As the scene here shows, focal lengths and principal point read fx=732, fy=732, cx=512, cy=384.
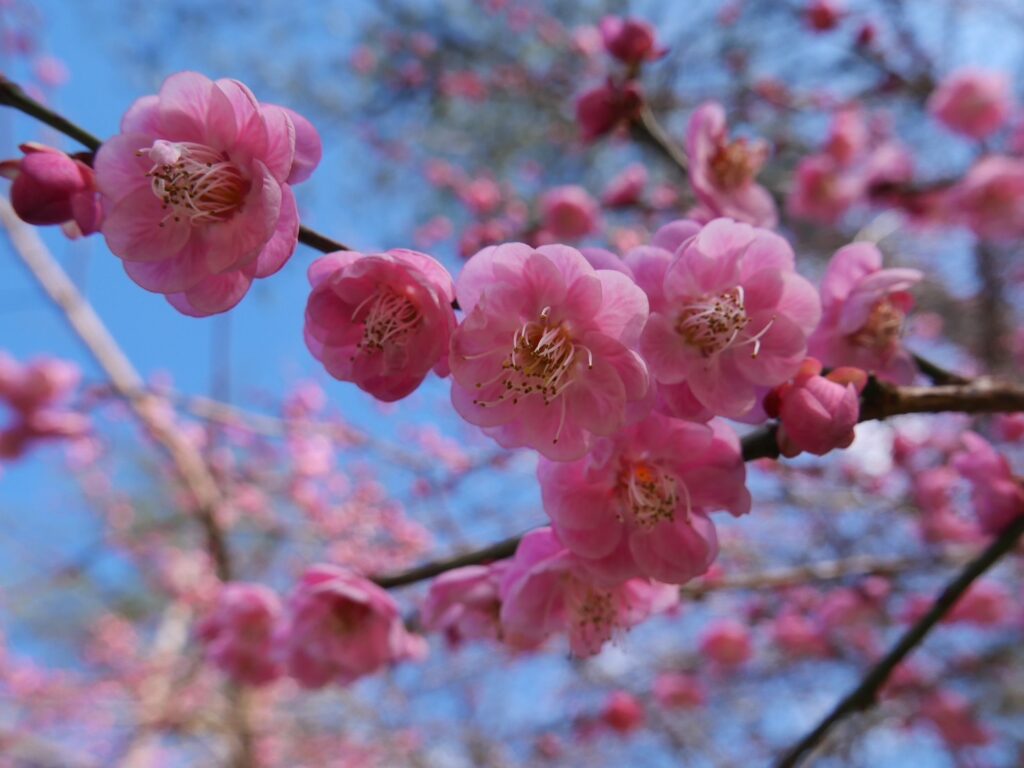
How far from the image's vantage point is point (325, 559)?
14.0 ft

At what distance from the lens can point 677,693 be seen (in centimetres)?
309

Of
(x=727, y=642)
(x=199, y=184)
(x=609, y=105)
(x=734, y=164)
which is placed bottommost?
(x=727, y=642)

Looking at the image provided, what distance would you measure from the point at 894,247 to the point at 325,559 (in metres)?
4.16

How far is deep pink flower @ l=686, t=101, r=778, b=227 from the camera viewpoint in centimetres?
130

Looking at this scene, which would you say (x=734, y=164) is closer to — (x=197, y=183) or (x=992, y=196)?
(x=197, y=183)

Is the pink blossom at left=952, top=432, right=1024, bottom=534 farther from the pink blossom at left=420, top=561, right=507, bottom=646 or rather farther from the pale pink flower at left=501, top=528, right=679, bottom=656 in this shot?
the pink blossom at left=420, top=561, right=507, bottom=646

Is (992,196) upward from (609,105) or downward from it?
upward

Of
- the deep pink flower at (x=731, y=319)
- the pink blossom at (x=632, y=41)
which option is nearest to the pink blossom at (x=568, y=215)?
the pink blossom at (x=632, y=41)

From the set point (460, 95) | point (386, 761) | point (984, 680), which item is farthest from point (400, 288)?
point (386, 761)

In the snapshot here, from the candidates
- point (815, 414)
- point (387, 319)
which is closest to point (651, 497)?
point (815, 414)

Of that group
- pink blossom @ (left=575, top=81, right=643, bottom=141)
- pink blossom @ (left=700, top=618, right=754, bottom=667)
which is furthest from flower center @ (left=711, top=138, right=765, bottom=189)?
pink blossom @ (left=700, top=618, right=754, bottom=667)

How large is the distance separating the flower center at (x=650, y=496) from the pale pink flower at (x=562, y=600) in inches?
3.6

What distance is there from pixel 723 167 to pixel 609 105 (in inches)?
10.2

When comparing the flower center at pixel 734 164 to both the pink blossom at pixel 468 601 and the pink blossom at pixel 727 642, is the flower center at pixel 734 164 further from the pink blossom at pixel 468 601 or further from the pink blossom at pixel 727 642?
the pink blossom at pixel 727 642
